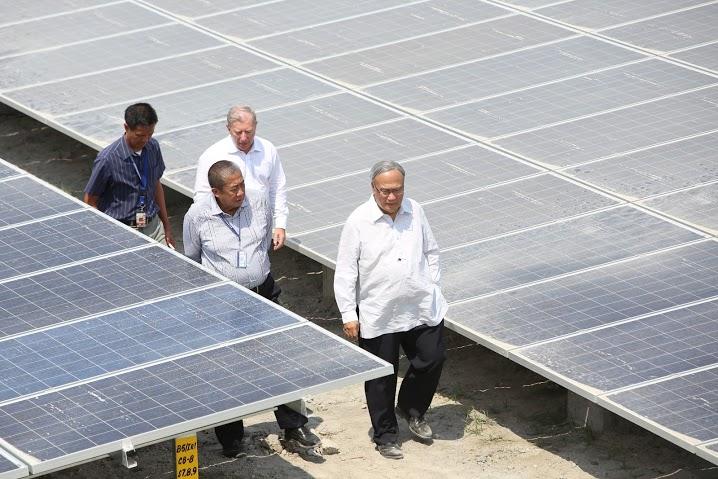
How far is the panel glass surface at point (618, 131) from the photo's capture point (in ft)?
52.3

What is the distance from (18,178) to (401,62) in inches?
206

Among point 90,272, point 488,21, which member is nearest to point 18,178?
point 90,272

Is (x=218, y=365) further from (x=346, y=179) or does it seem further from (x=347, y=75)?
(x=347, y=75)

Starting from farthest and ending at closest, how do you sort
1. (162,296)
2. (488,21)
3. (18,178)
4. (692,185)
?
1. (488,21)
2. (692,185)
3. (18,178)
4. (162,296)

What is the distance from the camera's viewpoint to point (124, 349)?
1128cm

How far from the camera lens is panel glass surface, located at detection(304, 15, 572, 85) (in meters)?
18.0

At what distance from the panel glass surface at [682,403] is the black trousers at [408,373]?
1.38 metres

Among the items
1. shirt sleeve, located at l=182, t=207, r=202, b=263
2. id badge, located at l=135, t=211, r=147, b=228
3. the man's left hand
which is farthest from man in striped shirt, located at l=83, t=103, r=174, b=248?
the man's left hand

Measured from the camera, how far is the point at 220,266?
12758mm

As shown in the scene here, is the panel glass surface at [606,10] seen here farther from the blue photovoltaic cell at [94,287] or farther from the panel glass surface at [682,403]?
the blue photovoltaic cell at [94,287]

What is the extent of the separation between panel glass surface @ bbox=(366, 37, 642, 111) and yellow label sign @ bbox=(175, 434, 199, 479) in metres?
6.53

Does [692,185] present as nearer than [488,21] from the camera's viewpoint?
Yes

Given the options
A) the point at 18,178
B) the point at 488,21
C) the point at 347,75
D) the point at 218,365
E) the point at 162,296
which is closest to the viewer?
the point at 218,365

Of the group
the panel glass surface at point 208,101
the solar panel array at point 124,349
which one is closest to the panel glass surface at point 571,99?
the panel glass surface at point 208,101
